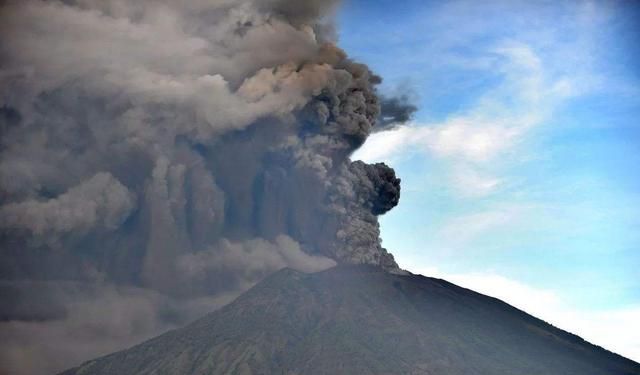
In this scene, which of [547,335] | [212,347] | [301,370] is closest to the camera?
[301,370]

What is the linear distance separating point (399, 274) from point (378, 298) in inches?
342

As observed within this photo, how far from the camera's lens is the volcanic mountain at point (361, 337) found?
107312 mm

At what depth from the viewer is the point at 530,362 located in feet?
363

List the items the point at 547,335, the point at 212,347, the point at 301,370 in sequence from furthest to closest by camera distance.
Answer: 1. the point at 547,335
2. the point at 212,347
3. the point at 301,370

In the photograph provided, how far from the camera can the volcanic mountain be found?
352 feet

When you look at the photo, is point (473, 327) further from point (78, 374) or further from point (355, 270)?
point (78, 374)

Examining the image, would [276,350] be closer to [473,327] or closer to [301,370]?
[301,370]

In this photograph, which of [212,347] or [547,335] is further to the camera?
[547,335]

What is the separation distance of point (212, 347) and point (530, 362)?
39.5 m

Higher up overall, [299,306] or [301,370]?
[299,306]

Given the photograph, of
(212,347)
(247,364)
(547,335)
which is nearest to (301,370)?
(247,364)

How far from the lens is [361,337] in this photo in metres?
113

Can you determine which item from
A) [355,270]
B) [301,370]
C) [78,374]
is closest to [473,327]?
[355,270]

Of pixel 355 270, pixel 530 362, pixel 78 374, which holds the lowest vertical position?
pixel 78 374
